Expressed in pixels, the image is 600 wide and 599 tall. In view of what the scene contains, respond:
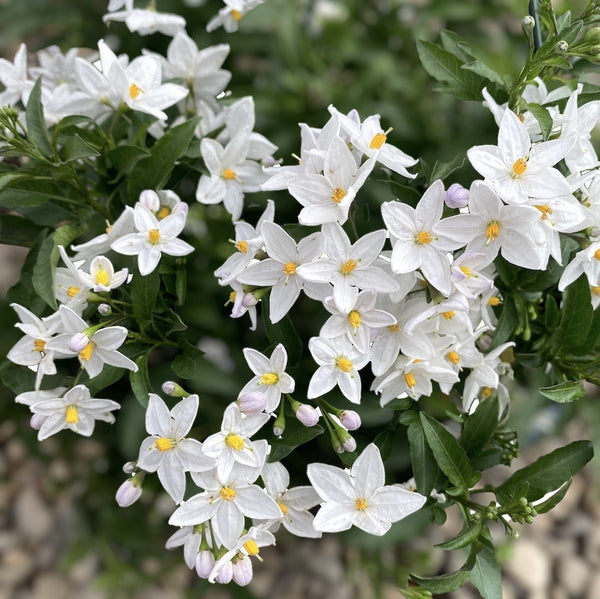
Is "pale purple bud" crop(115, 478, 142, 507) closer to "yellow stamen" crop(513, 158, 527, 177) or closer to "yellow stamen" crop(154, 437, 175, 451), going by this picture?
"yellow stamen" crop(154, 437, 175, 451)

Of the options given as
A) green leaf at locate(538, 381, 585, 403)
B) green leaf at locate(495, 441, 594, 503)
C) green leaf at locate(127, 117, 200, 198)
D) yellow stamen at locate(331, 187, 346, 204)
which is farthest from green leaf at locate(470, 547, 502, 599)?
green leaf at locate(127, 117, 200, 198)

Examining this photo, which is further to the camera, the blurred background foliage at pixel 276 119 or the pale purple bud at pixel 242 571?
the blurred background foliage at pixel 276 119

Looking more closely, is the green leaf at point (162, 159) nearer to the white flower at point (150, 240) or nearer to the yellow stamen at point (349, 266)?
the white flower at point (150, 240)

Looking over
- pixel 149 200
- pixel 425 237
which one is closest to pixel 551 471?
pixel 425 237

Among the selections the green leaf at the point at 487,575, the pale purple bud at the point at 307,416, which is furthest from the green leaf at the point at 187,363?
the green leaf at the point at 487,575

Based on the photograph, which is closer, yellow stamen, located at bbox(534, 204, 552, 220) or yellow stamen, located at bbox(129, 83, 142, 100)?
yellow stamen, located at bbox(534, 204, 552, 220)

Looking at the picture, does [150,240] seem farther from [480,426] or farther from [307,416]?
[480,426]
